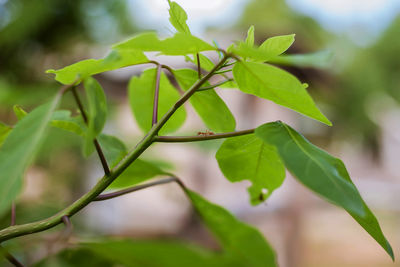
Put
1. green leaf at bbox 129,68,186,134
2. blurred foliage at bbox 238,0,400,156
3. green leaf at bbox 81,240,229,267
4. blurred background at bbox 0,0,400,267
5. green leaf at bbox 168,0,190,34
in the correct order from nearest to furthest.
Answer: green leaf at bbox 81,240,229,267 → green leaf at bbox 168,0,190,34 → green leaf at bbox 129,68,186,134 → blurred background at bbox 0,0,400,267 → blurred foliage at bbox 238,0,400,156

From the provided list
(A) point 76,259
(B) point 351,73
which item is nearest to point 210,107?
(A) point 76,259

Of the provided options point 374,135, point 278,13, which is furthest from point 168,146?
point 278,13

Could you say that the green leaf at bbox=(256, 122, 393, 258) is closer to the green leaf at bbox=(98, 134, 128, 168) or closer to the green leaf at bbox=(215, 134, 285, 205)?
the green leaf at bbox=(215, 134, 285, 205)

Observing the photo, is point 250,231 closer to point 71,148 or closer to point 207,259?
point 207,259

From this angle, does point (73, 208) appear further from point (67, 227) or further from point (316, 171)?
point (316, 171)

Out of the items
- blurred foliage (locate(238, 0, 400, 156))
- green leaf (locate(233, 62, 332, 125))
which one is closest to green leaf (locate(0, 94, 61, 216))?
green leaf (locate(233, 62, 332, 125))

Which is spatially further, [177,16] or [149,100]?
[149,100]
